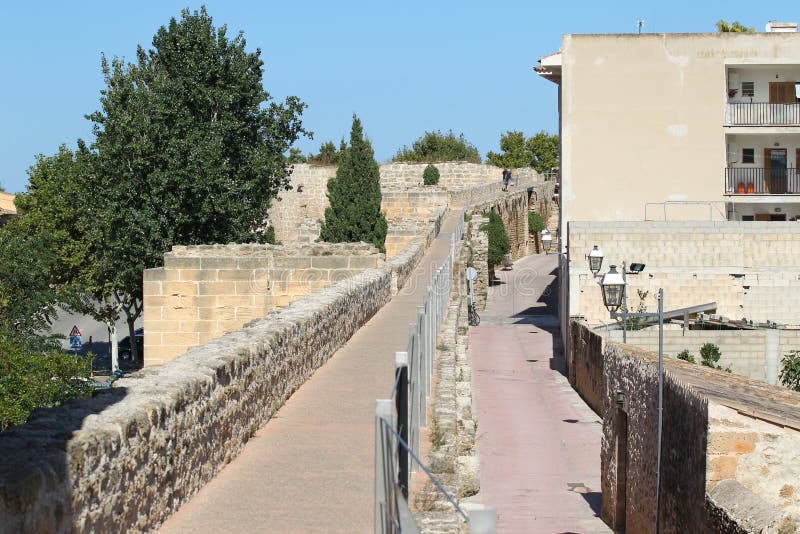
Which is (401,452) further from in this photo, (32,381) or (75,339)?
(75,339)

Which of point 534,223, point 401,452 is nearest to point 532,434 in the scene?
point 401,452

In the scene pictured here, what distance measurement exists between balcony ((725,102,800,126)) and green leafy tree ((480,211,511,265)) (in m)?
14.7

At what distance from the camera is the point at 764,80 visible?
3362cm

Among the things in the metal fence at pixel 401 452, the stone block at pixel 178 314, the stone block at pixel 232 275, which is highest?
the stone block at pixel 232 275

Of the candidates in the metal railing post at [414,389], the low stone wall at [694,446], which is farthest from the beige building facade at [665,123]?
the metal railing post at [414,389]

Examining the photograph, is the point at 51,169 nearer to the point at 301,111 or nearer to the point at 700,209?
the point at 301,111

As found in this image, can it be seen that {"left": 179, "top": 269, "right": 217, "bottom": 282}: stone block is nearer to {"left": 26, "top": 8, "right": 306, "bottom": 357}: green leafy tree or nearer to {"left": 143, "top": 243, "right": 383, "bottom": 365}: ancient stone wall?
{"left": 143, "top": 243, "right": 383, "bottom": 365}: ancient stone wall

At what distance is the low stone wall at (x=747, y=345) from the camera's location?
2355 centimetres

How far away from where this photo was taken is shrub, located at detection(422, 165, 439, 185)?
2263 inches

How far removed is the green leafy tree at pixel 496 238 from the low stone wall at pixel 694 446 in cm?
3277

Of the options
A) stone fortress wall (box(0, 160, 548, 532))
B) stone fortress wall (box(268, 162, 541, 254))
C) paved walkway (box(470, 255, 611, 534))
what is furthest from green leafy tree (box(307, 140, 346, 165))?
stone fortress wall (box(0, 160, 548, 532))

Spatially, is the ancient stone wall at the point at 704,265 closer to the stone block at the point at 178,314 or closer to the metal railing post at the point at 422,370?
the stone block at the point at 178,314

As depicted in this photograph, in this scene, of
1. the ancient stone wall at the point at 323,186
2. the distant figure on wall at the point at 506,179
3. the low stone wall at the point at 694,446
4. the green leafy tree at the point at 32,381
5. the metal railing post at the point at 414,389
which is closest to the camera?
the metal railing post at the point at 414,389

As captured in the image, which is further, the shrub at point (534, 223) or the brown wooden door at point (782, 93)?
the shrub at point (534, 223)
